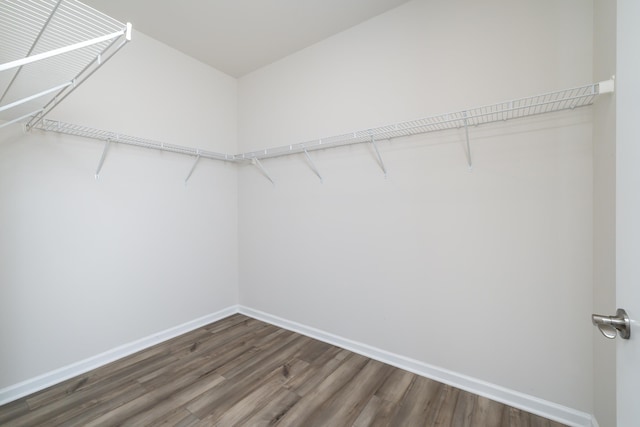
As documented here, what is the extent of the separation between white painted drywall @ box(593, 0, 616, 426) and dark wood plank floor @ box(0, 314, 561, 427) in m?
0.46

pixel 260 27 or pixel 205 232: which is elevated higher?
pixel 260 27

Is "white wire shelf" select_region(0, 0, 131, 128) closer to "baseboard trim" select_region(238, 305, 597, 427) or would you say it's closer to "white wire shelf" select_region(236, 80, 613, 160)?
"white wire shelf" select_region(236, 80, 613, 160)

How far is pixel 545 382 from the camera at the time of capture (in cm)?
154

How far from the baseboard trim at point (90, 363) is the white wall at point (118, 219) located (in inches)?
1.7

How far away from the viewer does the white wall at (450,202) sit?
148 cm

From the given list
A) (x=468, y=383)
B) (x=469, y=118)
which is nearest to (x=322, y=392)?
(x=468, y=383)

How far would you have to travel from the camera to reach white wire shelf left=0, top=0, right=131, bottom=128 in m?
0.98

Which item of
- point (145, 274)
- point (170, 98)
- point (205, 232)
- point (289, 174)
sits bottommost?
point (145, 274)

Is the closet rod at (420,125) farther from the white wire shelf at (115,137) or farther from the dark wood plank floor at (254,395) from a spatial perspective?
the dark wood plank floor at (254,395)

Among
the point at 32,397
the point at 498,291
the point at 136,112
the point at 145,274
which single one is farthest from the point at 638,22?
the point at 32,397

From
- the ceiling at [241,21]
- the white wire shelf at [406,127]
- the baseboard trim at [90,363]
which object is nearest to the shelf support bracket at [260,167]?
the white wire shelf at [406,127]

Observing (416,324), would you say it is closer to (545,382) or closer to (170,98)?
(545,382)

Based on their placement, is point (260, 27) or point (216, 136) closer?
point (260, 27)

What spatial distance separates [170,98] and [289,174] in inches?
52.4
